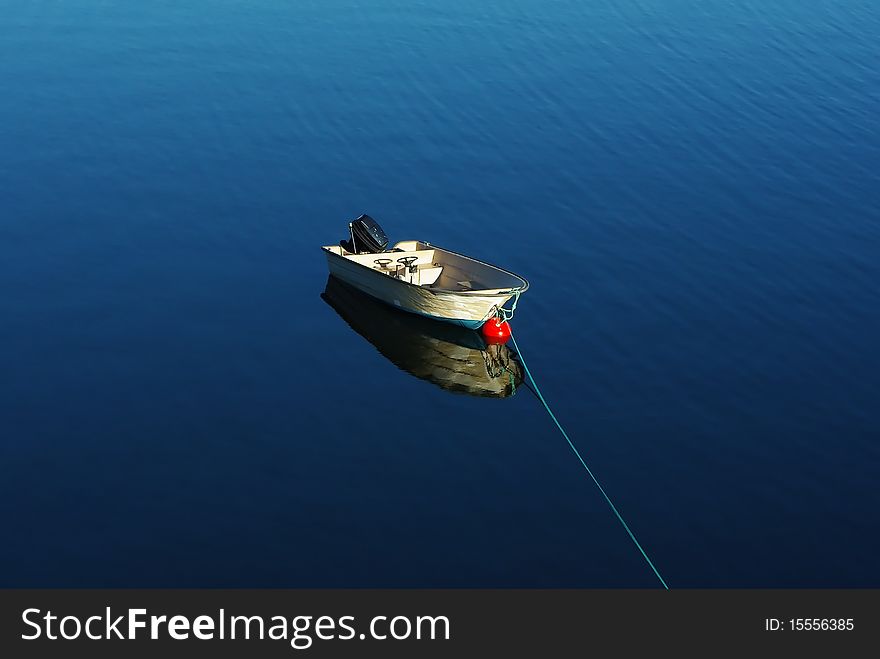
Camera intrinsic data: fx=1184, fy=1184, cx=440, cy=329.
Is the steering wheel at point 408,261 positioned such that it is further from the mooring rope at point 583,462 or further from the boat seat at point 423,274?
the mooring rope at point 583,462

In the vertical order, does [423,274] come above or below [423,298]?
above

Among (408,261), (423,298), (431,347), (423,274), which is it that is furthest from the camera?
(423,274)

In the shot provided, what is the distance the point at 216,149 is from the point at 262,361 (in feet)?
78.6

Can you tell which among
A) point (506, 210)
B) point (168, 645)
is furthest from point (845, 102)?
point (168, 645)

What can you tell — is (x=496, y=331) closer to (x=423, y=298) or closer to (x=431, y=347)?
(x=431, y=347)

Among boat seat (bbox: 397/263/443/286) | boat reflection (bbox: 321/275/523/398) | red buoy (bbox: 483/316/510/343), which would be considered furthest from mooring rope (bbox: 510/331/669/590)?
boat seat (bbox: 397/263/443/286)

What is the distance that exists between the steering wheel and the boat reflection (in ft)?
7.11

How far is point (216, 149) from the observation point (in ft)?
232

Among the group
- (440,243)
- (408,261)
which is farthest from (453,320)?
(440,243)

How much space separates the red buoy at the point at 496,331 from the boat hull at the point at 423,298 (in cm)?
46

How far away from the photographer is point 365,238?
5875cm

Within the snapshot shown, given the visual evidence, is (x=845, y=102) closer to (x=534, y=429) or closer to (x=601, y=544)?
(x=534, y=429)

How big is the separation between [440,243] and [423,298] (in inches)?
321

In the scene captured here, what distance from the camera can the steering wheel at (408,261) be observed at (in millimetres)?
57312
